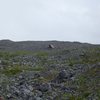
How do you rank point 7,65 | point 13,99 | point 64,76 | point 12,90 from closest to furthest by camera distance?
point 13,99
point 12,90
point 64,76
point 7,65

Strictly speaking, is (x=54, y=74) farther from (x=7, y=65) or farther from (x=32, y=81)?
(x=7, y=65)

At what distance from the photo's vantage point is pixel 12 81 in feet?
84.2

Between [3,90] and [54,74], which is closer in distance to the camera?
[3,90]

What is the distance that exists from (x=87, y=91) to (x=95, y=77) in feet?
9.28

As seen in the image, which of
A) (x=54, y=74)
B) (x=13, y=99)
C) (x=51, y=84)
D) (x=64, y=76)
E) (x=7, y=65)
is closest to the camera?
(x=13, y=99)

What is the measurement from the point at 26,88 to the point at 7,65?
1399cm

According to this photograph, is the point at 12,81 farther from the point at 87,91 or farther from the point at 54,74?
the point at 87,91

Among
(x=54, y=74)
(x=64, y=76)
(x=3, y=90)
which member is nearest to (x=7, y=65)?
(x=54, y=74)

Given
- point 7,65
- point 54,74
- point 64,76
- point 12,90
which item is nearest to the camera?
point 12,90

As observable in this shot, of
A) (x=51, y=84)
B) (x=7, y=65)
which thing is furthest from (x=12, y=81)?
(x=7, y=65)

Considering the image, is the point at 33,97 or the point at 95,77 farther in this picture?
the point at 95,77

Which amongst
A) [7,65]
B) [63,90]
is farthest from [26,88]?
[7,65]

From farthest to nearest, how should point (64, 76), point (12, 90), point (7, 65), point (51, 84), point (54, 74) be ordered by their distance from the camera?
point (7, 65) → point (54, 74) → point (64, 76) → point (51, 84) → point (12, 90)

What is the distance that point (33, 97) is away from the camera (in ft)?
69.3
